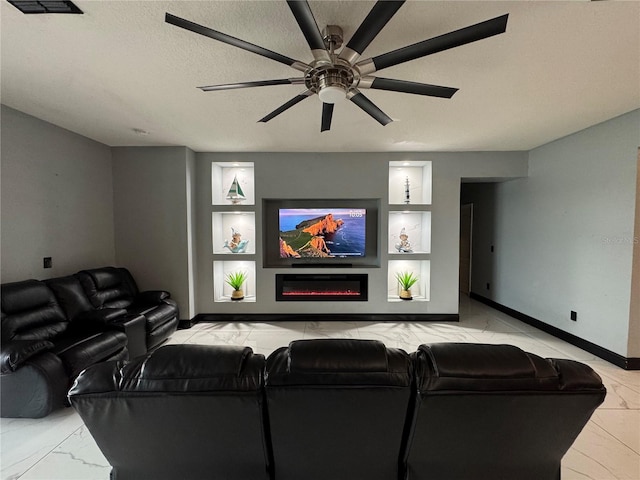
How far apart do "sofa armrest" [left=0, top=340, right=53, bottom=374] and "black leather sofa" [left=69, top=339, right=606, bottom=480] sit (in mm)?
1522

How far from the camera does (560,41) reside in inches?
65.1

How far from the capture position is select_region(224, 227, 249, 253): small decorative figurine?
4215 millimetres

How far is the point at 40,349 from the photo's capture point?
1.96 meters

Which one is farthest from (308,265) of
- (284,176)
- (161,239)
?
(161,239)

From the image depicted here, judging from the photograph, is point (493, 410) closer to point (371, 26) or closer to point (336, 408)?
point (336, 408)

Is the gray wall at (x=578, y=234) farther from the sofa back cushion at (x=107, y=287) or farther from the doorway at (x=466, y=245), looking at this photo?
the sofa back cushion at (x=107, y=287)

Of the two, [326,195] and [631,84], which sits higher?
[631,84]

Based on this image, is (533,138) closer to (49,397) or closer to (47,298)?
(49,397)

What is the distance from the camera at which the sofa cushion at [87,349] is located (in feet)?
6.67

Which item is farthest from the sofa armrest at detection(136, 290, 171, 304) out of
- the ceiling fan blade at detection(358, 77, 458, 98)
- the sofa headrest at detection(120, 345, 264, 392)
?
the ceiling fan blade at detection(358, 77, 458, 98)

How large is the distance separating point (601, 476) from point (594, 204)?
9.18 feet

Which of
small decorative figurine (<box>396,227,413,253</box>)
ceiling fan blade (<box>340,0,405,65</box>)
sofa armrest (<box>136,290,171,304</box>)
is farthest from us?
small decorative figurine (<box>396,227,413,253</box>)

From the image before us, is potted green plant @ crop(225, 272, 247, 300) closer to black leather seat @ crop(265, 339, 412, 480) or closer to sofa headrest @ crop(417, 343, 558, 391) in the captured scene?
black leather seat @ crop(265, 339, 412, 480)

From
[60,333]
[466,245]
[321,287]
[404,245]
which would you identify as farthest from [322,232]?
[466,245]
